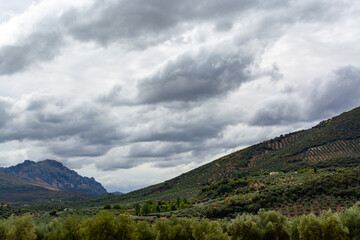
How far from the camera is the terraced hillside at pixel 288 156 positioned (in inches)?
5094

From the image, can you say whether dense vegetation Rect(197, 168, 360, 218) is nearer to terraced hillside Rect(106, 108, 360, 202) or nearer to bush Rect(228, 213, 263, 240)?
bush Rect(228, 213, 263, 240)

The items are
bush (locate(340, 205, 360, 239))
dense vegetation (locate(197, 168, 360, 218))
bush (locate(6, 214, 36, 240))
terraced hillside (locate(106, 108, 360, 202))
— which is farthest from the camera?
terraced hillside (locate(106, 108, 360, 202))

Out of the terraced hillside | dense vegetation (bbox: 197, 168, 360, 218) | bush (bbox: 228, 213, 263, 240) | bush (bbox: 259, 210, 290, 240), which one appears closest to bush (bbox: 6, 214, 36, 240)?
bush (bbox: 228, 213, 263, 240)

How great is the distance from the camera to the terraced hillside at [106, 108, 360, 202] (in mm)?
129375

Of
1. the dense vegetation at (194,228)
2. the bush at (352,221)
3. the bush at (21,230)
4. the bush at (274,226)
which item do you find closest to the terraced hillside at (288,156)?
the bush at (274,226)

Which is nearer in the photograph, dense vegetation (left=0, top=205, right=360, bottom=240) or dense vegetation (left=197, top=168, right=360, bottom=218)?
dense vegetation (left=0, top=205, right=360, bottom=240)

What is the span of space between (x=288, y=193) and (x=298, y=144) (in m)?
84.9

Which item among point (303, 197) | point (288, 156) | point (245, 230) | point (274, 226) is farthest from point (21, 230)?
point (288, 156)

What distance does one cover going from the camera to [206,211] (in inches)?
3214

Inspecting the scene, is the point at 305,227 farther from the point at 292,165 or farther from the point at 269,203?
the point at 292,165

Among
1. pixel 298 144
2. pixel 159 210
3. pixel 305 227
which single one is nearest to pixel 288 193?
pixel 159 210

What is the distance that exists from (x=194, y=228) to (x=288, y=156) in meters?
117

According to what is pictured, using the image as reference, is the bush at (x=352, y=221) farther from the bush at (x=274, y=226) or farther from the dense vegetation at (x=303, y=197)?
the dense vegetation at (x=303, y=197)

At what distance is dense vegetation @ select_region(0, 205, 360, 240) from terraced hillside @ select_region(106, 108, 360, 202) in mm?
79771
